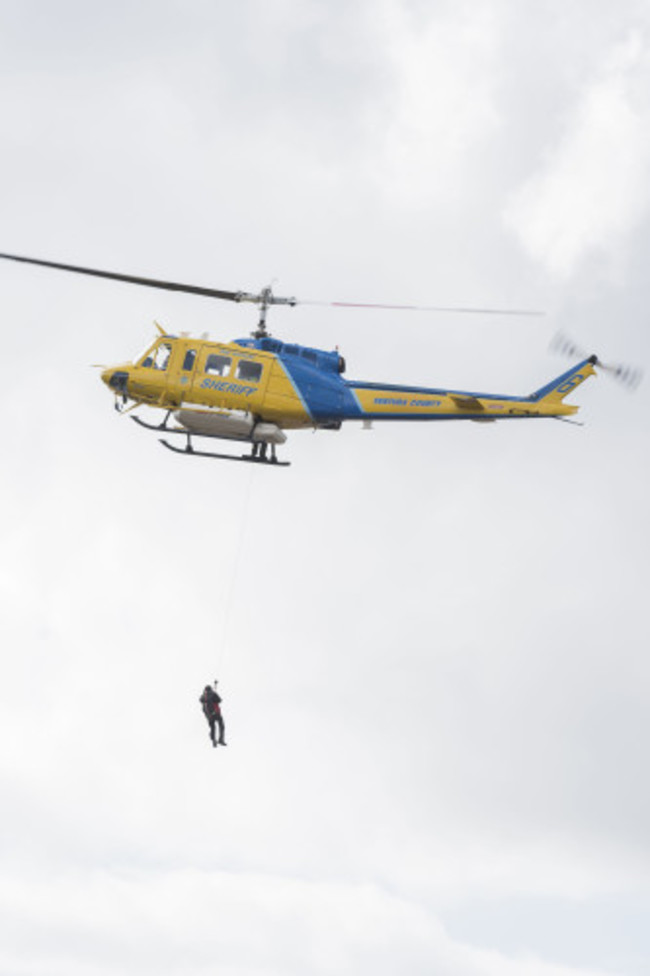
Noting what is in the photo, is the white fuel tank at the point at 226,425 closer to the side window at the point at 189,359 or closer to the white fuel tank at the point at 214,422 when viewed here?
the white fuel tank at the point at 214,422

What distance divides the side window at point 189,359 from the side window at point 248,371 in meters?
1.19

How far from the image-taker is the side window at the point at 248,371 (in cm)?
3584

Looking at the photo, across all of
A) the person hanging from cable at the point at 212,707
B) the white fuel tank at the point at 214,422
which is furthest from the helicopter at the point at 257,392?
the person hanging from cable at the point at 212,707

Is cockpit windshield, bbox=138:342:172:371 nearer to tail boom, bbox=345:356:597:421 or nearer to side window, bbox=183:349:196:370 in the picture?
side window, bbox=183:349:196:370

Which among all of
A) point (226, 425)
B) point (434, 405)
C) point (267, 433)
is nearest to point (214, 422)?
point (226, 425)

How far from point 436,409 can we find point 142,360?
804cm

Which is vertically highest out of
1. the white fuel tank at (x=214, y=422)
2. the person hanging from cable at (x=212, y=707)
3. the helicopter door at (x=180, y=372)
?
the helicopter door at (x=180, y=372)

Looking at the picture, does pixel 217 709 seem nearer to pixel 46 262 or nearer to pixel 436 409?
pixel 436 409

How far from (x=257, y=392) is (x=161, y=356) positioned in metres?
2.82

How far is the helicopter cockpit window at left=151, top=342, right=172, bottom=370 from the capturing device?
36219 mm

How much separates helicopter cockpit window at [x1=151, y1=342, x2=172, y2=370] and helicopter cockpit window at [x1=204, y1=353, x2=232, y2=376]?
3.74 feet

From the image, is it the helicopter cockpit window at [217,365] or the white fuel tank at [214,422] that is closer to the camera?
the white fuel tank at [214,422]

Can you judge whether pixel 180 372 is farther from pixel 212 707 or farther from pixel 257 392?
pixel 212 707

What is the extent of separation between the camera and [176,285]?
35188mm
